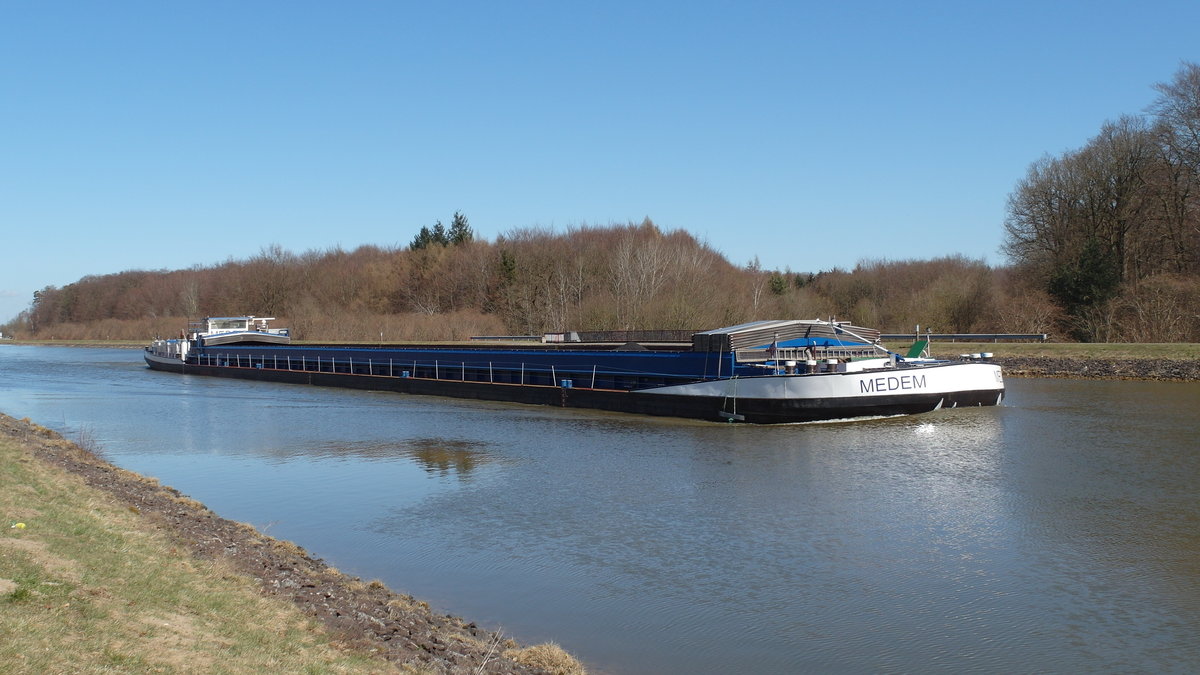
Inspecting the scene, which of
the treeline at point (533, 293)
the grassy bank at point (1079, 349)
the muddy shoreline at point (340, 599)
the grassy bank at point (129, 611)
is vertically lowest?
the muddy shoreline at point (340, 599)

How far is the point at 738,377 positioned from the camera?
21672 millimetres

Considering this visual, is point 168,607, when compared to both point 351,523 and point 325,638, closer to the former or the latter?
point 325,638

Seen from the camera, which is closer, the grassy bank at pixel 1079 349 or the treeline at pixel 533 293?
the grassy bank at pixel 1079 349

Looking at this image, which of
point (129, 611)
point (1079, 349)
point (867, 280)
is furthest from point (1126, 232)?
point (129, 611)

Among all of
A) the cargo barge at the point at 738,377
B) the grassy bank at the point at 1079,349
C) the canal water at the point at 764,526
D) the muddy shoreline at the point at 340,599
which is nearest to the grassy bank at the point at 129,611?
the muddy shoreline at the point at 340,599

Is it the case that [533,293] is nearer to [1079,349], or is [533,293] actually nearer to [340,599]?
[1079,349]

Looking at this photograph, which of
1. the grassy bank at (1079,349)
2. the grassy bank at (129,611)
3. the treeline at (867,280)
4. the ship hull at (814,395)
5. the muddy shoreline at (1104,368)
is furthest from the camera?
the treeline at (867,280)

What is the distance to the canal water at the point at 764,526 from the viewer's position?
774 cm

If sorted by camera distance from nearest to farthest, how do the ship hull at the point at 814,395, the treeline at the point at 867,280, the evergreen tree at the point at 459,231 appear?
the ship hull at the point at 814,395
the treeline at the point at 867,280
the evergreen tree at the point at 459,231

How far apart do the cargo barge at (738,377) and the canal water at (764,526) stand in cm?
66

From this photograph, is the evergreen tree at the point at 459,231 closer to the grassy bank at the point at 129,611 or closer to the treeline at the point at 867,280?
the treeline at the point at 867,280

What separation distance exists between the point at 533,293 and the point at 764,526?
55.4m

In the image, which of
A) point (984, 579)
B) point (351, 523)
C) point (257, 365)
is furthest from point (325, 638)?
point (257, 365)

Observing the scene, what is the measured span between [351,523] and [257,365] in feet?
113
